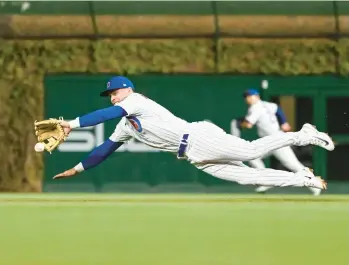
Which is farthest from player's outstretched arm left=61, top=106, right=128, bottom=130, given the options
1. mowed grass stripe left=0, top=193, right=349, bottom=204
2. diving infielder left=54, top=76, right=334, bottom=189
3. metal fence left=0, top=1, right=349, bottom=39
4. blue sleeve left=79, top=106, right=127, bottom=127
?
metal fence left=0, top=1, right=349, bottom=39

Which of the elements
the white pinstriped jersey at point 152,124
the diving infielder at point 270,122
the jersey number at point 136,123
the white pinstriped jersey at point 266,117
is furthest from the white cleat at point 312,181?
the white pinstriped jersey at point 266,117

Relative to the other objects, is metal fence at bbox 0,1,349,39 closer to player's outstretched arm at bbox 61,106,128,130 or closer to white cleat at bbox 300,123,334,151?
white cleat at bbox 300,123,334,151

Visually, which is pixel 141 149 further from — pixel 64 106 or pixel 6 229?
pixel 6 229

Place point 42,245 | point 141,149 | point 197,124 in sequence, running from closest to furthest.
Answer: point 42,245 → point 197,124 → point 141,149

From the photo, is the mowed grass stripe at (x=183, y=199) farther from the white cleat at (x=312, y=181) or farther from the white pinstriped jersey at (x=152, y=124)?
the white pinstriped jersey at (x=152, y=124)

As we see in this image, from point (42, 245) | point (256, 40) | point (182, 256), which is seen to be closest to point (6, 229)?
point (42, 245)
